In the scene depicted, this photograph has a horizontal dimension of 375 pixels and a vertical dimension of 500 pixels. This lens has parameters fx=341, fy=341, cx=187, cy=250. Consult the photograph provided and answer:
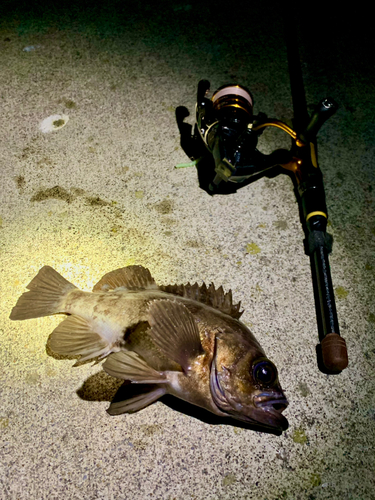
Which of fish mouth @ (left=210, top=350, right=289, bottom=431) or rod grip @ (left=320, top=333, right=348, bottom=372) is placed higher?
fish mouth @ (left=210, top=350, right=289, bottom=431)

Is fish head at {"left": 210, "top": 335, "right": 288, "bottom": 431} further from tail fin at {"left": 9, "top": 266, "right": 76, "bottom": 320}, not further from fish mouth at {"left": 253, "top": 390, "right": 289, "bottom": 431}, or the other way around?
tail fin at {"left": 9, "top": 266, "right": 76, "bottom": 320}

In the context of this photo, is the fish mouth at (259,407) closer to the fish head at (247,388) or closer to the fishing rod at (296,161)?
the fish head at (247,388)

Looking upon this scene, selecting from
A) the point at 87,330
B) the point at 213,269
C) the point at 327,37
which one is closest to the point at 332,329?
the point at 213,269

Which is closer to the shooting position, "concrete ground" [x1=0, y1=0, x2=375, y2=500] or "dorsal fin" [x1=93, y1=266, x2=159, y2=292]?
"concrete ground" [x1=0, y1=0, x2=375, y2=500]

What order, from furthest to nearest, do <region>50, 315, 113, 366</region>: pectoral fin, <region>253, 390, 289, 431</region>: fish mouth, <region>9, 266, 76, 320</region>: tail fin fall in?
<region>9, 266, 76, 320</region>: tail fin
<region>50, 315, 113, 366</region>: pectoral fin
<region>253, 390, 289, 431</region>: fish mouth

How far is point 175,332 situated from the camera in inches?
55.7

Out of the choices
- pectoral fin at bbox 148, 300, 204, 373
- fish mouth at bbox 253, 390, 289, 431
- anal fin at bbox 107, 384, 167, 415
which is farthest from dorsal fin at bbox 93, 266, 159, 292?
fish mouth at bbox 253, 390, 289, 431

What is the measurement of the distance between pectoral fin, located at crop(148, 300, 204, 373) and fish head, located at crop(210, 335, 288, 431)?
4.3 inches

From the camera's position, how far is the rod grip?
1.66 metres

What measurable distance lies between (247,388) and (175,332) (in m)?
0.36

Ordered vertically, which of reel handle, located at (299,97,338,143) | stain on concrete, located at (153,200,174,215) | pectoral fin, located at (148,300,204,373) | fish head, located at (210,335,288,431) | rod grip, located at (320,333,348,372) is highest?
reel handle, located at (299,97,338,143)

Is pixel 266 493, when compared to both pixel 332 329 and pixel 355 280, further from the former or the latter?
pixel 355 280

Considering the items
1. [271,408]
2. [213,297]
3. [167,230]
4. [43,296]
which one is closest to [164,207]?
[167,230]

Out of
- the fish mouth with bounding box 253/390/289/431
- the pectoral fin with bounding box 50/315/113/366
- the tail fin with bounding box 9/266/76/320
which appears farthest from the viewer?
the tail fin with bounding box 9/266/76/320
